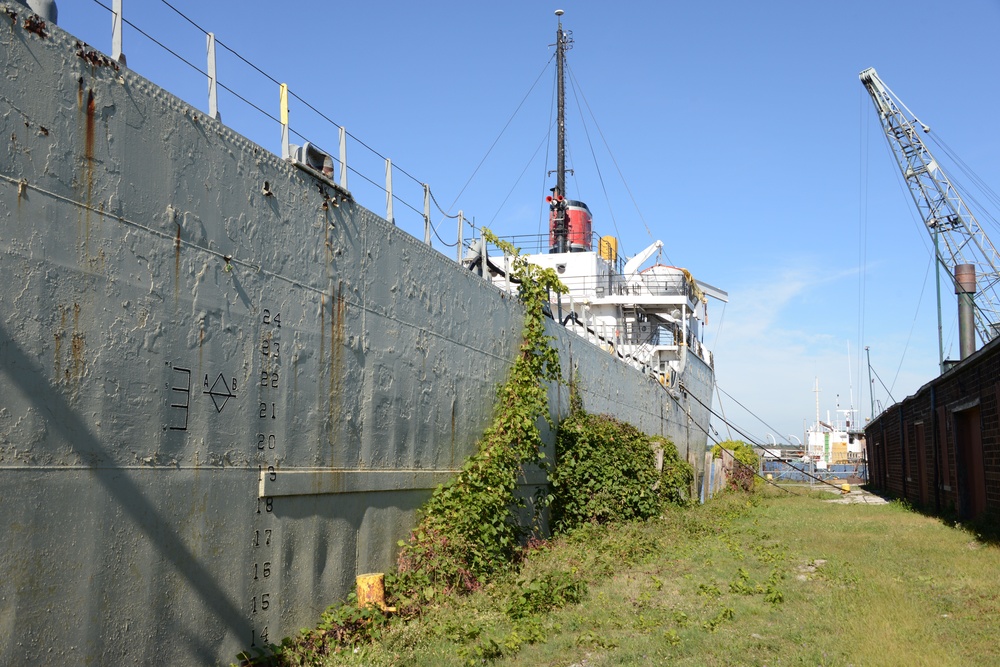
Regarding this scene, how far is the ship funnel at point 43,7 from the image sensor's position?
5.41 metres

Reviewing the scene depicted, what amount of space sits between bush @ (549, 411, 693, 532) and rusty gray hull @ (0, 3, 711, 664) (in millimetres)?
5838

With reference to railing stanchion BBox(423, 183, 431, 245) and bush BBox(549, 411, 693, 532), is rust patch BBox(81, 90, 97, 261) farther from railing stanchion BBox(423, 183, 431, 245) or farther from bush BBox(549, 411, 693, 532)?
bush BBox(549, 411, 693, 532)

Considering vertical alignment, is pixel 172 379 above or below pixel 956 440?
above

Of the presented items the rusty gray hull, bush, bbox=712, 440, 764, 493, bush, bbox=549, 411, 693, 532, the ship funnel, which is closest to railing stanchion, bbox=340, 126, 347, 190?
the rusty gray hull

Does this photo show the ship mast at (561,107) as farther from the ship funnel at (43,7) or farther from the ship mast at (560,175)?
the ship funnel at (43,7)

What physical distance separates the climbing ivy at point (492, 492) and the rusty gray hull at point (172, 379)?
437 millimetres

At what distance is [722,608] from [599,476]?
6644mm

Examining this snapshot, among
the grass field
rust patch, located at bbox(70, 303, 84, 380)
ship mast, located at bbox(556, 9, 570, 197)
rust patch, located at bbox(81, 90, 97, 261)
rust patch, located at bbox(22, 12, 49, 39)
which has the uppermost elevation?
ship mast, located at bbox(556, 9, 570, 197)

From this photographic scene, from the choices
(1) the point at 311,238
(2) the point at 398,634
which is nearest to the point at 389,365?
(1) the point at 311,238

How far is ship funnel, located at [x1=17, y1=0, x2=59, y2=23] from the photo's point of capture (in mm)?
5406

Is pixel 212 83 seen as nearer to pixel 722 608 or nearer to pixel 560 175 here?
pixel 722 608

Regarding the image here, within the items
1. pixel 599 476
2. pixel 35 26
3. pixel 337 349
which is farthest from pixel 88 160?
pixel 599 476

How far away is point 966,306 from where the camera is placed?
121 feet

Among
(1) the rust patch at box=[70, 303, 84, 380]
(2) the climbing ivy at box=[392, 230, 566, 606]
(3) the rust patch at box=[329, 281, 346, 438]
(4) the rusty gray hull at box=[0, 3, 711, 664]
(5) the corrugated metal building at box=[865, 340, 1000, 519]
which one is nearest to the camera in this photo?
(4) the rusty gray hull at box=[0, 3, 711, 664]
